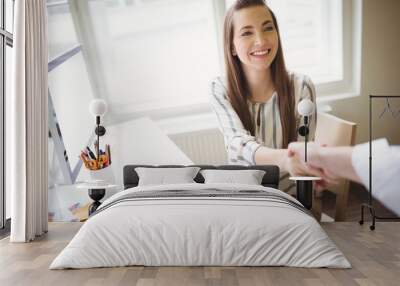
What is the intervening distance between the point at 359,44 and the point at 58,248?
416 cm

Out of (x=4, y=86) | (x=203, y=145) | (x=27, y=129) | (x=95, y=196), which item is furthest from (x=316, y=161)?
(x=4, y=86)

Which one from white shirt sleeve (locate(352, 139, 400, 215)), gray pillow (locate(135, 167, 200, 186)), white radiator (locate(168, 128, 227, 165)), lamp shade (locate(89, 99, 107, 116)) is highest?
lamp shade (locate(89, 99, 107, 116))

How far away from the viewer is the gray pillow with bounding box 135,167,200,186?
20.7ft

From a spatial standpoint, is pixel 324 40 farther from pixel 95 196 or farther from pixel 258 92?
pixel 95 196

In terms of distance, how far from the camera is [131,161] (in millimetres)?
6879

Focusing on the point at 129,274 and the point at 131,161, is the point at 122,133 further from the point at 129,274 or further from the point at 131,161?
the point at 129,274

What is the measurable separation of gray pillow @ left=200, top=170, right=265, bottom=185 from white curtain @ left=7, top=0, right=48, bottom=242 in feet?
5.96

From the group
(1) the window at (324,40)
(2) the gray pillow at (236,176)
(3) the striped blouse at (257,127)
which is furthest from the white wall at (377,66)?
(2) the gray pillow at (236,176)

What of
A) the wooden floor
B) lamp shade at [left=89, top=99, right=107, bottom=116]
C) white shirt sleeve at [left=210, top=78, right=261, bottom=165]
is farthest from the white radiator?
the wooden floor

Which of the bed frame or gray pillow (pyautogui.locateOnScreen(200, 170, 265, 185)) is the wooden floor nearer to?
gray pillow (pyautogui.locateOnScreen(200, 170, 265, 185))

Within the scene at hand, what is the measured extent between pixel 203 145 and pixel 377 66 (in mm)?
2290

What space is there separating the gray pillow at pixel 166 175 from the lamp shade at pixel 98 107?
851 millimetres

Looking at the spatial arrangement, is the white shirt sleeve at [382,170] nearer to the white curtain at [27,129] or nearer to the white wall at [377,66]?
the white wall at [377,66]

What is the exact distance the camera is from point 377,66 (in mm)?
6824
